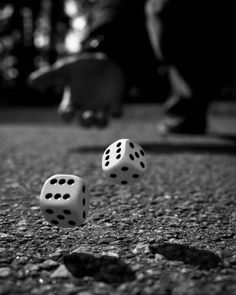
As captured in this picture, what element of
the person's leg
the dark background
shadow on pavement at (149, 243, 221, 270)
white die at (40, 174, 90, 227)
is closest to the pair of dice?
white die at (40, 174, 90, 227)

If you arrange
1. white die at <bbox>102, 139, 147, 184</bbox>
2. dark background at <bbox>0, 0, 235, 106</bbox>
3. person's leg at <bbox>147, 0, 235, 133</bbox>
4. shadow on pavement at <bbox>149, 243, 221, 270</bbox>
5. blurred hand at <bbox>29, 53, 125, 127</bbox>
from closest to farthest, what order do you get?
shadow on pavement at <bbox>149, 243, 221, 270</bbox>
white die at <bbox>102, 139, 147, 184</bbox>
person's leg at <bbox>147, 0, 235, 133</bbox>
blurred hand at <bbox>29, 53, 125, 127</bbox>
dark background at <bbox>0, 0, 235, 106</bbox>

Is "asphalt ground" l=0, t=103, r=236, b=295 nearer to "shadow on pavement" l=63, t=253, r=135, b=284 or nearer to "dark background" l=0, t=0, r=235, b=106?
"shadow on pavement" l=63, t=253, r=135, b=284

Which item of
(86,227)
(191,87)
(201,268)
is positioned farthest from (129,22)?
(201,268)

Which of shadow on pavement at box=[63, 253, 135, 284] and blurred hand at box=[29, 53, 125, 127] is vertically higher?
blurred hand at box=[29, 53, 125, 127]

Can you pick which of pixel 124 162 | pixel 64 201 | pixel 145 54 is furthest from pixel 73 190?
pixel 145 54

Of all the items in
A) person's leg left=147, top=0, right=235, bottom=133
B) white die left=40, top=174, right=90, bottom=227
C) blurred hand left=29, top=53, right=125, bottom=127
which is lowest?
white die left=40, top=174, right=90, bottom=227

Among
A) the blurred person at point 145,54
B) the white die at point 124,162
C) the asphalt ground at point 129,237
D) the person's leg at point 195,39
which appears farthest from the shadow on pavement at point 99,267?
the person's leg at point 195,39

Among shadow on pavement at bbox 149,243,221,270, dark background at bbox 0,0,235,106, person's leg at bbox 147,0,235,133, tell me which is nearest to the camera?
shadow on pavement at bbox 149,243,221,270
